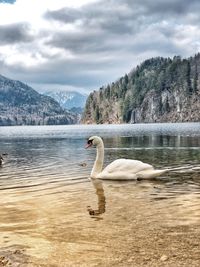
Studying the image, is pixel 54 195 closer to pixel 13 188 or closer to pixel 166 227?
pixel 13 188

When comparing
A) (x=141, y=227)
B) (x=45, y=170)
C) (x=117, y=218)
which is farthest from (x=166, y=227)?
(x=45, y=170)

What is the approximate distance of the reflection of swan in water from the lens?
51.5ft

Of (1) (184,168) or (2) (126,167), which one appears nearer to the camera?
(2) (126,167)

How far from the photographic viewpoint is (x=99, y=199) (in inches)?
736

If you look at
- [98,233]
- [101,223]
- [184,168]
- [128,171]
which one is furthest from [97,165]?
[98,233]

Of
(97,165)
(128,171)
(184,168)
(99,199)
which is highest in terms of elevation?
(97,165)

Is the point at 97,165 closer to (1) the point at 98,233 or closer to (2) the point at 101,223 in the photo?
(2) the point at 101,223

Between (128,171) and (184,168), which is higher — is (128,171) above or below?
above

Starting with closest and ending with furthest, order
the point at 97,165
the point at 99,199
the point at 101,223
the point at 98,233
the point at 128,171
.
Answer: the point at 98,233, the point at 101,223, the point at 99,199, the point at 128,171, the point at 97,165

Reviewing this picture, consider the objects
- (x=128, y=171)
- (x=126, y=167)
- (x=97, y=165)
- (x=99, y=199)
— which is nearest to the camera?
(x=99, y=199)

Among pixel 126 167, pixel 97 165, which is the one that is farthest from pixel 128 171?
pixel 97 165

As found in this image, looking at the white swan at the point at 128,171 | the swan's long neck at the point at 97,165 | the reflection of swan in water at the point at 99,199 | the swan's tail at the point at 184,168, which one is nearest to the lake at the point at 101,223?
the reflection of swan in water at the point at 99,199

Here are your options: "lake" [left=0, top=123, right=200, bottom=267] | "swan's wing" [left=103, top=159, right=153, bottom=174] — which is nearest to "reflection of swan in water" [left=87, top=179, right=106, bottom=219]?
"lake" [left=0, top=123, right=200, bottom=267]

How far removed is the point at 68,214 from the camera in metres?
15.5
